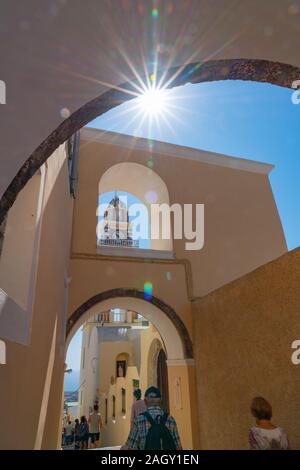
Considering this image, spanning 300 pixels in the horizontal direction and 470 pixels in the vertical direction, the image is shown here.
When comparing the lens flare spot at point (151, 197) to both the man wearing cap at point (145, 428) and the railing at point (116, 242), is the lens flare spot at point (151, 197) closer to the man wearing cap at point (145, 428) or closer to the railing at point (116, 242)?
the man wearing cap at point (145, 428)

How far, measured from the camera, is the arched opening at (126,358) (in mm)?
6273

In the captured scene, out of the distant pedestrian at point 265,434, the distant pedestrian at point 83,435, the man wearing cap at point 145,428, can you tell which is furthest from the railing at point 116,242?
the distant pedestrian at point 265,434

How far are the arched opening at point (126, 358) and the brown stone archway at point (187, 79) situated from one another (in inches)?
189

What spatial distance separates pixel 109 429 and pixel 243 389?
13.2 metres

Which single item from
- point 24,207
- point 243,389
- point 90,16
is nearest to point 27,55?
point 90,16

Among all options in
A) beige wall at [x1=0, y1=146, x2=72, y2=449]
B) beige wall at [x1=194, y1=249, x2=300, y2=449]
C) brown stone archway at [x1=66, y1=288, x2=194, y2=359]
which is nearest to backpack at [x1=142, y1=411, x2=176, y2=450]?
beige wall at [x1=0, y1=146, x2=72, y2=449]

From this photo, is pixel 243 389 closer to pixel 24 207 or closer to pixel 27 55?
pixel 24 207

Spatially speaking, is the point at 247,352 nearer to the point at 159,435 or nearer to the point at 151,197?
the point at 159,435

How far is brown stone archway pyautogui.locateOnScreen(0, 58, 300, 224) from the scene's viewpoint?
1.59m

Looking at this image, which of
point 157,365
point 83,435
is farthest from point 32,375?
point 157,365

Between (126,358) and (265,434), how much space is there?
48.2ft

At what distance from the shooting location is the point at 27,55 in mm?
1455

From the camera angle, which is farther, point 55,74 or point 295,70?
point 295,70

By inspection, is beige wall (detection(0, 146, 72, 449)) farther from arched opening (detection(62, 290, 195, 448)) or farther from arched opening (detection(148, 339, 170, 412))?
arched opening (detection(148, 339, 170, 412))
